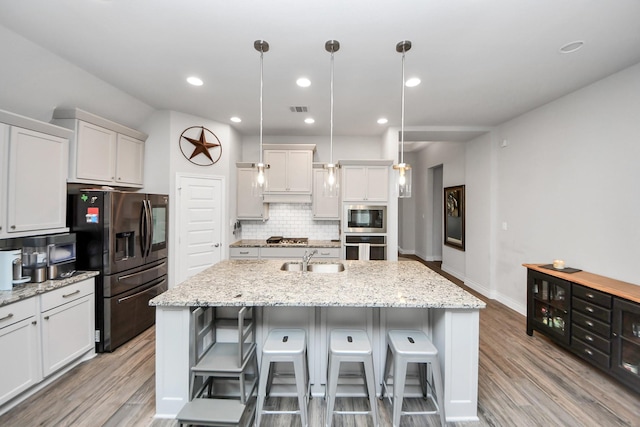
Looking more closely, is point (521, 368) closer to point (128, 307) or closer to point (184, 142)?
point (128, 307)

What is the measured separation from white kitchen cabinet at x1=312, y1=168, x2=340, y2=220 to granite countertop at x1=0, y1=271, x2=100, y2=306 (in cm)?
314

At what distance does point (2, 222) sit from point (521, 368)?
4.67 m

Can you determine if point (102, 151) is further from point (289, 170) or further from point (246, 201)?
point (289, 170)

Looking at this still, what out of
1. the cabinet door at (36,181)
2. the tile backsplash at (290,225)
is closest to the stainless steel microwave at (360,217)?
the tile backsplash at (290,225)

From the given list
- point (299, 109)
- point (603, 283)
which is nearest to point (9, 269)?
point (299, 109)

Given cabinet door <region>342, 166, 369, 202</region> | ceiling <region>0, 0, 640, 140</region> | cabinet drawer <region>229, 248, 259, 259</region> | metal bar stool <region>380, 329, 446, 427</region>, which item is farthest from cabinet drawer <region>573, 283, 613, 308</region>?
cabinet drawer <region>229, 248, 259, 259</region>

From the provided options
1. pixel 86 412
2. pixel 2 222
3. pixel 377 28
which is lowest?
pixel 86 412

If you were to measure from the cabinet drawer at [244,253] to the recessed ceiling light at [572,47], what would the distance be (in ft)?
14.1

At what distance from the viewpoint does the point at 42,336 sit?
2131mm

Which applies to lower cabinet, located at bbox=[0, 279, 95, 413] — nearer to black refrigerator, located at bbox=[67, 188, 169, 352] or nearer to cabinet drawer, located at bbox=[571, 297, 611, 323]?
black refrigerator, located at bbox=[67, 188, 169, 352]

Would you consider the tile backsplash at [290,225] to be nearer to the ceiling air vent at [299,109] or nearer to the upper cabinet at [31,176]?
the ceiling air vent at [299,109]

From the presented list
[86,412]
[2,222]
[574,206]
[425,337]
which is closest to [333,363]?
[425,337]

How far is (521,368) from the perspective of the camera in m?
2.49

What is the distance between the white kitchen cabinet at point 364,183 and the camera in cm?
432
